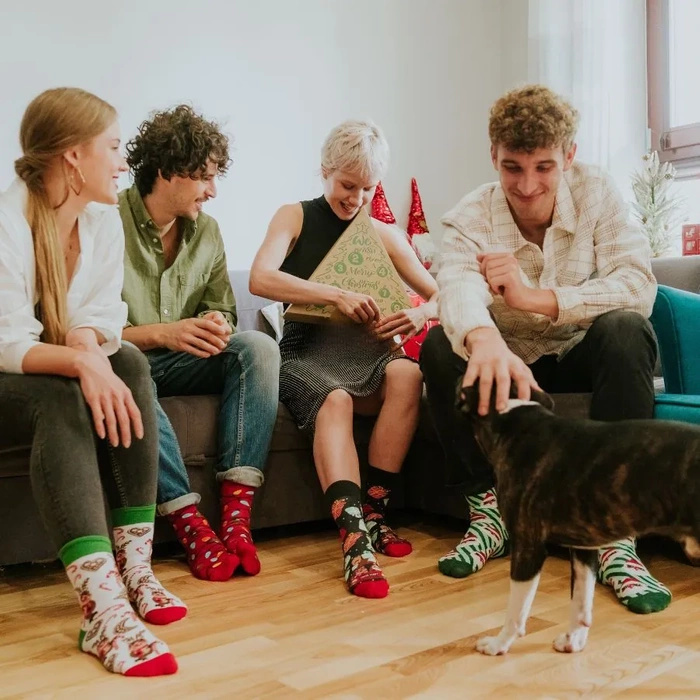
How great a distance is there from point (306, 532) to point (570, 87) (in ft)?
8.05

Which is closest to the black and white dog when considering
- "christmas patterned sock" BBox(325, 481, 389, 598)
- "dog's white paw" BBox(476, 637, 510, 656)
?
→ "dog's white paw" BBox(476, 637, 510, 656)

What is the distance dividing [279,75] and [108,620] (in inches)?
107

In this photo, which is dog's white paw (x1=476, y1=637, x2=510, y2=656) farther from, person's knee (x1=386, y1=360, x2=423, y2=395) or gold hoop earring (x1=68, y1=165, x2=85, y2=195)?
gold hoop earring (x1=68, y1=165, x2=85, y2=195)

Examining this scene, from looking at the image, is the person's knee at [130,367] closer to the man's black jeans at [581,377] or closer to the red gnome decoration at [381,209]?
the man's black jeans at [581,377]

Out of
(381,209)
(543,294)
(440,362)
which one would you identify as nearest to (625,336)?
(543,294)

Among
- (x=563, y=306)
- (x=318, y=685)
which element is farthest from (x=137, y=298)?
(x=318, y=685)

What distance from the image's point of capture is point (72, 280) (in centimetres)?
172

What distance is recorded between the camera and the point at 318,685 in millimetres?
1319

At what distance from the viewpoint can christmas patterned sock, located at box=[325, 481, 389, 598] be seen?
179cm

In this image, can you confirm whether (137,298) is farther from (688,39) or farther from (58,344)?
(688,39)

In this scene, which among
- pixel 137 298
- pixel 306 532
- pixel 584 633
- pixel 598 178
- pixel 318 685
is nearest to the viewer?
pixel 318 685

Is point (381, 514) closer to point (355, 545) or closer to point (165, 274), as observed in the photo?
point (355, 545)

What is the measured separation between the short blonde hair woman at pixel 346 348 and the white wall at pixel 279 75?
3.09 feet

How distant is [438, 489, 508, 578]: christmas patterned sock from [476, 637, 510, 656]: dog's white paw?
48 centimetres
